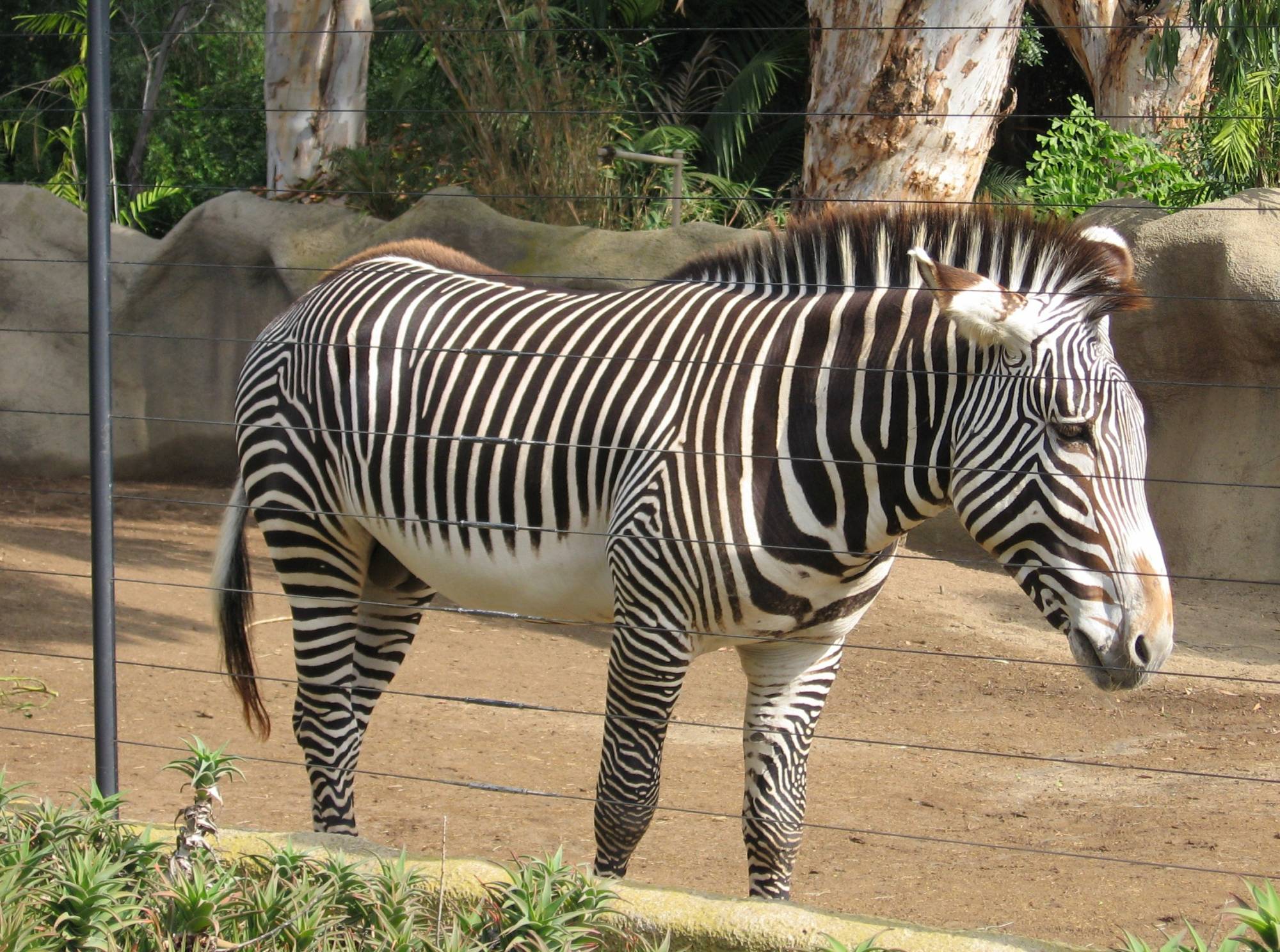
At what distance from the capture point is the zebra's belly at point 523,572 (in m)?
3.33

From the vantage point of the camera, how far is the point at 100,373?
2.72 metres

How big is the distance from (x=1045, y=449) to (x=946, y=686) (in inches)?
135

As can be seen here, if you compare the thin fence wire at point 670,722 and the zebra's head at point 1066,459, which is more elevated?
the zebra's head at point 1066,459

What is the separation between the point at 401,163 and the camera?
936 cm

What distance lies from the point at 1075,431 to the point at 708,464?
0.83 metres

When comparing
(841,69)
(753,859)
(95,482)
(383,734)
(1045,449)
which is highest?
(841,69)

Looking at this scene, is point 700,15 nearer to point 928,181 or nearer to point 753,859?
point 928,181

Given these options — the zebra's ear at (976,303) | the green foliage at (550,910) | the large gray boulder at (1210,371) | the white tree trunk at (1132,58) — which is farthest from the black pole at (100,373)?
the white tree trunk at (1132,58)

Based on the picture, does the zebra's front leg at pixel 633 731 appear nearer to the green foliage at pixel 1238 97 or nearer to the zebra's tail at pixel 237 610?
the zebra's tail at pixel 237 610

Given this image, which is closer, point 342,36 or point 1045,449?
point 1045,449

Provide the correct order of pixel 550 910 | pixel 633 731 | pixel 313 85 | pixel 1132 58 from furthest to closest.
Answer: pixel 1132 58 → pixel 313 85 → pixel 633 731 → pixel 550 910

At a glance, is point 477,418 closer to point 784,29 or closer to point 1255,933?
point 784,29

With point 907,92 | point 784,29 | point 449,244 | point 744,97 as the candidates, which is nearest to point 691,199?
point 784,29

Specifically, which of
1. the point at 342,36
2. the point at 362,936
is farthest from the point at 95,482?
the point at 342,36
